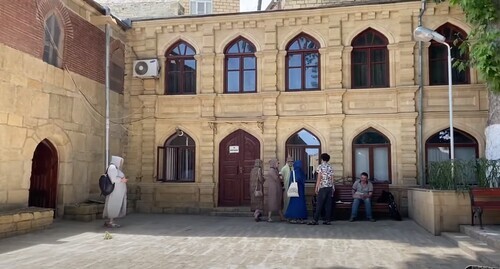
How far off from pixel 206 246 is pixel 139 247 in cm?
117

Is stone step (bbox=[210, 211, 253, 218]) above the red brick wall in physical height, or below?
below

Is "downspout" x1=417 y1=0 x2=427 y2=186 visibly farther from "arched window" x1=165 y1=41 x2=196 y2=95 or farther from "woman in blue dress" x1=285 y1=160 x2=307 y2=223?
"arched window" x1=165 y1=41 x2=196 y2=95

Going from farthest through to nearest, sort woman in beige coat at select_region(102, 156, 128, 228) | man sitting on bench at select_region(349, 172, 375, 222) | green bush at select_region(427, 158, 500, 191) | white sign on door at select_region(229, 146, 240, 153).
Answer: white sign on door at select_region(229, 146, 240, 153), man sitting on bench at select_region(349, 172, 375, 222), woman in beige coat at select_region(102, 156, 128, 228), green bush at select_region(427, 158, 500, 191)

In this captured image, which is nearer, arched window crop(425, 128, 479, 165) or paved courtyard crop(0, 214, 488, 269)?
paved courtyard crop(0, 214, 488, 269)

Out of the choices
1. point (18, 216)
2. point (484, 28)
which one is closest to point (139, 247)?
point (18, 216)

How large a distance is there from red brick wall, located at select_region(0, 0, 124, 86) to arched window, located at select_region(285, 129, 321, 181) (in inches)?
232

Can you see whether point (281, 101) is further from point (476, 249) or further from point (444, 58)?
point (476, 249)

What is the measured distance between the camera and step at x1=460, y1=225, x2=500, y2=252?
7.28 m

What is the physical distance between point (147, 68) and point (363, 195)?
7.56 m

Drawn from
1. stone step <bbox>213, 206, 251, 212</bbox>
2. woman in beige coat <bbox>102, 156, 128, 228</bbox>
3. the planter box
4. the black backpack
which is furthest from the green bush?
the black backpack

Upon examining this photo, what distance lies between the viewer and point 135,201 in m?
14.2

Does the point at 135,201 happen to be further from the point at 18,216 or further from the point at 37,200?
the point at 18,216

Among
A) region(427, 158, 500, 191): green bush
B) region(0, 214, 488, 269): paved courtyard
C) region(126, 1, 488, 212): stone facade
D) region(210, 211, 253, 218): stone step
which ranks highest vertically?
region(126, 1, 488, 212): stone facade

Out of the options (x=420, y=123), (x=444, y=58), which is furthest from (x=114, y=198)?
(x=444, y=58)
